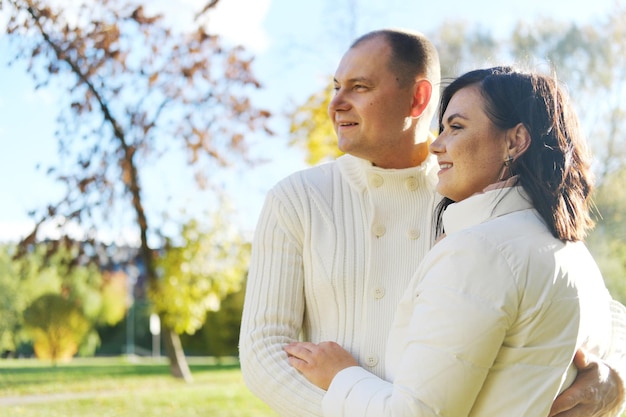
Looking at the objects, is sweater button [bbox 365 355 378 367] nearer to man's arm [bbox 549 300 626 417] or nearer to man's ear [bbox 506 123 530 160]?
man's arm [bbox 549 300 626 417]

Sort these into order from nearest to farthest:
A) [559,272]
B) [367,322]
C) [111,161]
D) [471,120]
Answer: [559,272] < [471,120] < [367,322] < [111,161]

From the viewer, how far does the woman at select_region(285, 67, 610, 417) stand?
146 centimetres

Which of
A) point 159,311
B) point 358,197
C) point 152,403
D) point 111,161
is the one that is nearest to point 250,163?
point 111,161

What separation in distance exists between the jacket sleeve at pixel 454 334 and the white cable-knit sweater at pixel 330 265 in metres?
0.50

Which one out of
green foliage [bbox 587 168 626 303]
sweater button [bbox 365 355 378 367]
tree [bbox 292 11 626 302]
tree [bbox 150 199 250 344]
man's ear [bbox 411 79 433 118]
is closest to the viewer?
sweater button [bbox 365 355 378 367]

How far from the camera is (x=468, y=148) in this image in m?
1.67

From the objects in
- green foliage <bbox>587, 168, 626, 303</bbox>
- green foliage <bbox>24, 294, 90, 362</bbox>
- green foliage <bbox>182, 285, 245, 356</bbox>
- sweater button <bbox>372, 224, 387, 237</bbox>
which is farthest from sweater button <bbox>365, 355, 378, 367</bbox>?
green foliage <bbox>182, 285, 245, 356</bbox>

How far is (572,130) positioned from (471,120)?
0.78 ft

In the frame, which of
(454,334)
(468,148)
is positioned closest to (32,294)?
(468,148)

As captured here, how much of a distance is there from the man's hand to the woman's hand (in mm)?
478

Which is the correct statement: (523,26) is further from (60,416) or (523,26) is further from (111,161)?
(60,416)

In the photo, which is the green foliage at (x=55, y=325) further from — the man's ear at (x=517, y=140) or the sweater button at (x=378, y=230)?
the man's ear at (x=517, y=140)

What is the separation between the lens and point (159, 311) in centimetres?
1695

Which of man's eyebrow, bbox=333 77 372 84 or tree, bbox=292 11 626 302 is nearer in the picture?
man's eyebrow, bbox=333 77 372 84
